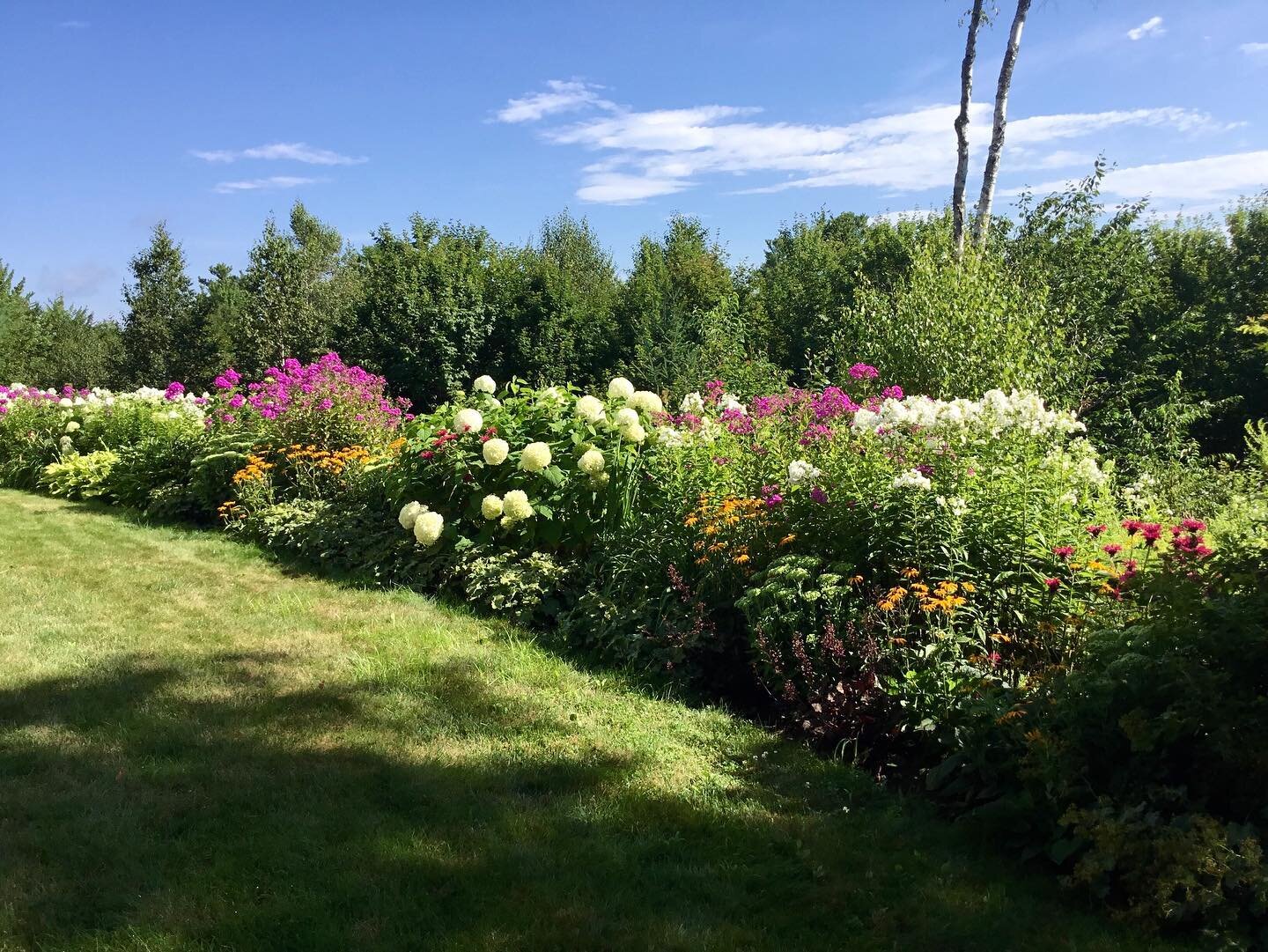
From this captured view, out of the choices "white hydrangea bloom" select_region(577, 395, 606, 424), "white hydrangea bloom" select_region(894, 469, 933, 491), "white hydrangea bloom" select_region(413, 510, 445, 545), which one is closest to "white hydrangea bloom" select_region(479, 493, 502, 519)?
"white hydrangea bloom" select_region(413, 510, 445, 545)

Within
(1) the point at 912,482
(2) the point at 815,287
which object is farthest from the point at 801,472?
(2) the point at 815,287

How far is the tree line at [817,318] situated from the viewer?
899 cm

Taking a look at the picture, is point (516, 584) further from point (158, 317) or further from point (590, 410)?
point (158, 317)

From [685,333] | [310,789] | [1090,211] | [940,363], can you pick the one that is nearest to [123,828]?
[310,789]

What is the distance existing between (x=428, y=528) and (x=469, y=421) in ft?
2.66

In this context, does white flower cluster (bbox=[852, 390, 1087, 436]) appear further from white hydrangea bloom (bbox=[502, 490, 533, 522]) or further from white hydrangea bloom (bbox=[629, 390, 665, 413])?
white hydrangea bloom (bbox=[502, 490, 533, 522])

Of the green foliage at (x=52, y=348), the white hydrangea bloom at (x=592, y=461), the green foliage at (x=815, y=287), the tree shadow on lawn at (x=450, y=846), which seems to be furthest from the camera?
the green foliage at (x=52, y=348)

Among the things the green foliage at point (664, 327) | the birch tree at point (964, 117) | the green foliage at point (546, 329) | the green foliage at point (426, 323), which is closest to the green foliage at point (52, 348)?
the green foliage at point (426, 323)

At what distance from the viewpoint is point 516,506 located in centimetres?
548

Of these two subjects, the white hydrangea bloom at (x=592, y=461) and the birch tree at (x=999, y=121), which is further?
the birch tree at (x=999, y=121)

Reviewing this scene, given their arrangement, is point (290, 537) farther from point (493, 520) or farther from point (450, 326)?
point (450, 326)

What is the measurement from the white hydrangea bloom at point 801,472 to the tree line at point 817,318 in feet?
6.14

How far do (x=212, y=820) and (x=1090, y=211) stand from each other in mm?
15201

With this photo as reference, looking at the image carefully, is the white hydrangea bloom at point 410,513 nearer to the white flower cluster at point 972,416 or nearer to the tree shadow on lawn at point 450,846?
the tree shadow on lawn at point 450,846
